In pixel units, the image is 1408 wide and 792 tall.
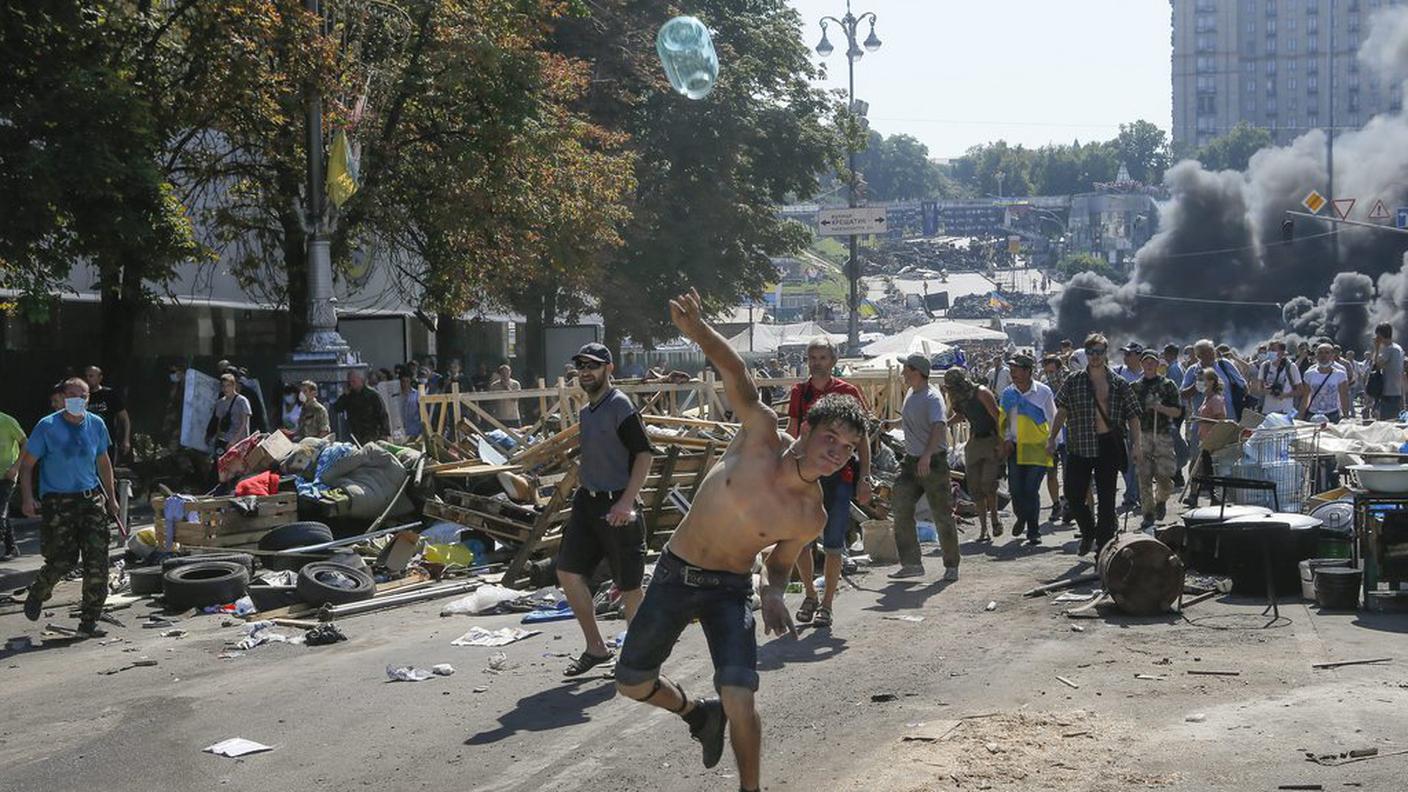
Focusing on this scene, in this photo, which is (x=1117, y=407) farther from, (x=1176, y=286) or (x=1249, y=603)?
(x=1176, y=286)

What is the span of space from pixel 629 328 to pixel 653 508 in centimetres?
2293

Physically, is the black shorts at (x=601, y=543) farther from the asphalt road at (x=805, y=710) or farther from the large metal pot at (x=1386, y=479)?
the large metal pot at (x=1386, y=479)

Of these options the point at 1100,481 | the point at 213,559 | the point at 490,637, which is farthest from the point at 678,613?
the point at 213,559

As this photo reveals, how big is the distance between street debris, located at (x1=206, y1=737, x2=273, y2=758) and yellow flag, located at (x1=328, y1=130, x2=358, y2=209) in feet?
45.4

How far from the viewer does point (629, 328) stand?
36.9 m

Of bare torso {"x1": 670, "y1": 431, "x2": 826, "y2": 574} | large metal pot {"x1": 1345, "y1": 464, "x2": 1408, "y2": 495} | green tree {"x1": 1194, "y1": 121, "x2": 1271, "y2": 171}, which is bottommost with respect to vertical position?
large metal pot {"x1": 1345, "y1": 464, "x2": 1408, "y2": 495}

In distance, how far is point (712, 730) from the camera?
605cm

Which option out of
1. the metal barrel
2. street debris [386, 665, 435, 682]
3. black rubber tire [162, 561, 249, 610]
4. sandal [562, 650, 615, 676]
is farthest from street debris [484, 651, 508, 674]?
the metal barrel

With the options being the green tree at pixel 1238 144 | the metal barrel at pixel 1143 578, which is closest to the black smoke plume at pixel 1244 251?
the metal barrel at pixel 1143 578

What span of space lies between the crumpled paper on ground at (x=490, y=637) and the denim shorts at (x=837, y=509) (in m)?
1.98

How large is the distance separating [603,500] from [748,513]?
9.56 ft

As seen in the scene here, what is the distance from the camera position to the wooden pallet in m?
13.8

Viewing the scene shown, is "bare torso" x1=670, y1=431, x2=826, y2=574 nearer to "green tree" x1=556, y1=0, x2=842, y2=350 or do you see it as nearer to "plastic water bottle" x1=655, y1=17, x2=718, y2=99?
"plastic water bottle" x1=655, y1=17, x2=718, y2=99

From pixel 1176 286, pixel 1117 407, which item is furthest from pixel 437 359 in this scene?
pixel 1176 286
